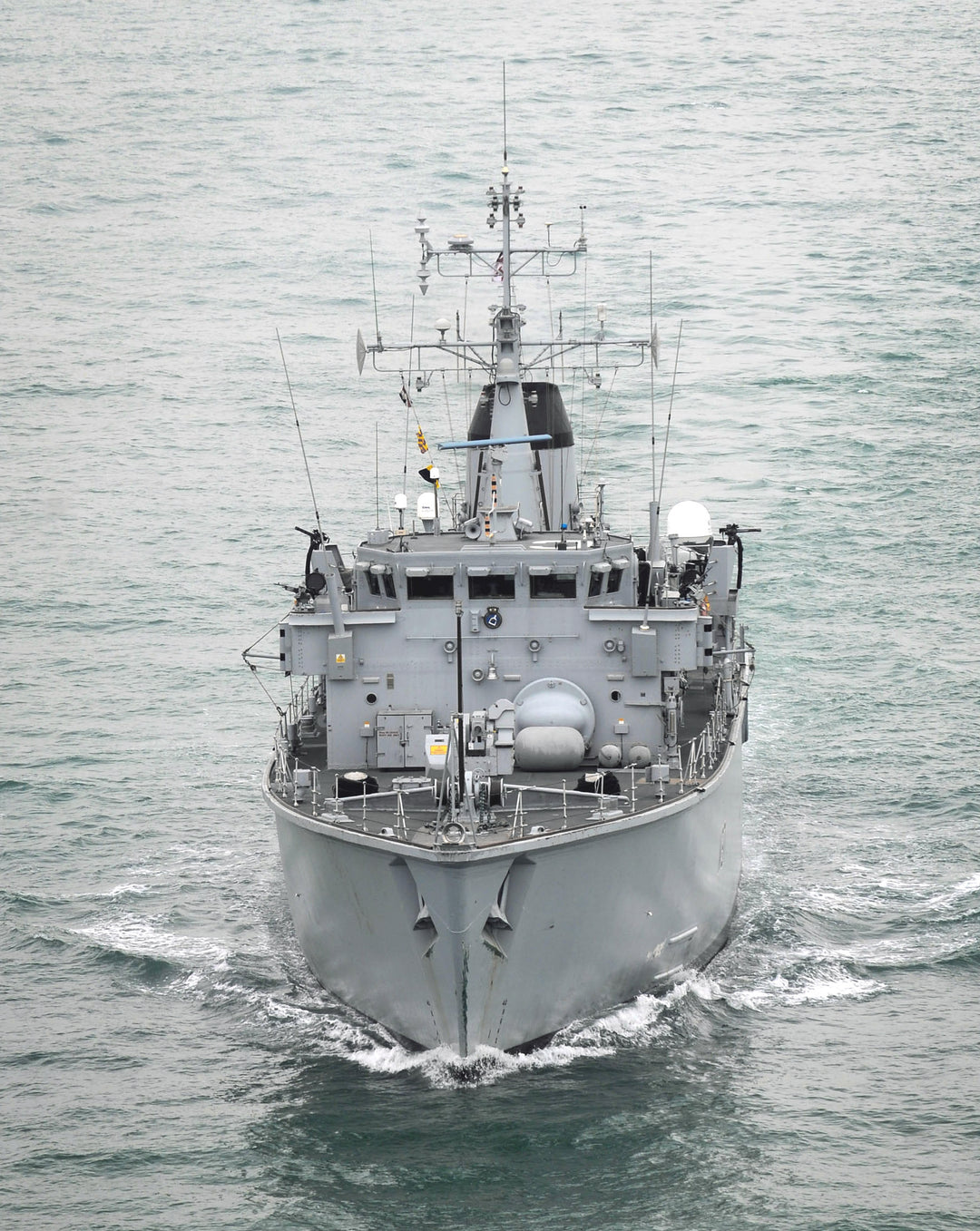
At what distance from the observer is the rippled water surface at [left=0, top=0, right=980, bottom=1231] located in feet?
65.0

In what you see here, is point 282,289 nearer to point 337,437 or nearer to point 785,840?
point 337,437

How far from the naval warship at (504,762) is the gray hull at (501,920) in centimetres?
3

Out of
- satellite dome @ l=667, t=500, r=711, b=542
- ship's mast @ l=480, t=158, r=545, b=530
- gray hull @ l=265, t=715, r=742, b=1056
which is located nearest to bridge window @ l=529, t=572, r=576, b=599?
ship's mast @ l=480, t=158, r=545, b=530

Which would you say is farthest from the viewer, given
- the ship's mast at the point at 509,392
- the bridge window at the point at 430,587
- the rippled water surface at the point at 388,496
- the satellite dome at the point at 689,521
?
the satellite dome at the point at 689,521

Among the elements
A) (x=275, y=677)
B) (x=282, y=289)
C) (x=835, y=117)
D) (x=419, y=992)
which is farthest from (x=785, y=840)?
(x=835, y=117)

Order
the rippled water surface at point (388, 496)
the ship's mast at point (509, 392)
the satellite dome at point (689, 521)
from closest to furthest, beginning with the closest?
the rippled water surface at point (388, 496), the ship's mast at point (509, 392), the satellite dome at point (689, 521)

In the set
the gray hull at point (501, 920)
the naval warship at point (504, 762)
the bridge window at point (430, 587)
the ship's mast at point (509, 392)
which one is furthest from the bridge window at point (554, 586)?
the gray hull at point (501, 920)

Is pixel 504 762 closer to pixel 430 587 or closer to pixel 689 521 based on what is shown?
pixel 430 587

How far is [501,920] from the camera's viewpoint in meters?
20.5

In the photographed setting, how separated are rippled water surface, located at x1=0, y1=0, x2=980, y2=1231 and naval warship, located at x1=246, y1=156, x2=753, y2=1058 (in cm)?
82

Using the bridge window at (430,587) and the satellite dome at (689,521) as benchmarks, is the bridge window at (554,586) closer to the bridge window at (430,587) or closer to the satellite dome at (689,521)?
the bridge window at (430,587)

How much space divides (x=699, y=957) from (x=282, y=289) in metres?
33.8

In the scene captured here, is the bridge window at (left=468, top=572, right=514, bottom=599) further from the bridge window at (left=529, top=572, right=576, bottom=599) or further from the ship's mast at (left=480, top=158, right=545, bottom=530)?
the ship's mast at (left=480, top=158, right=545, bottom=530)

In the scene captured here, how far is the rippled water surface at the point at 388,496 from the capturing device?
19.8 m
